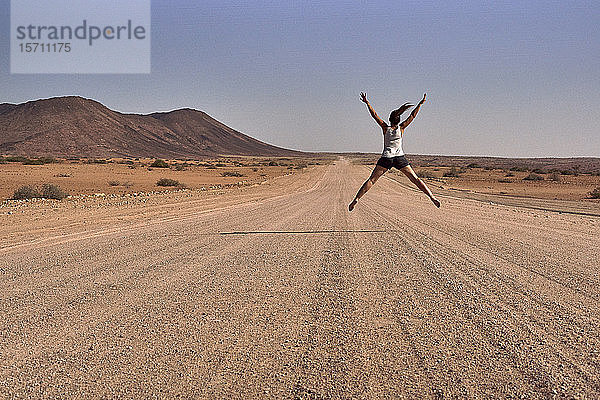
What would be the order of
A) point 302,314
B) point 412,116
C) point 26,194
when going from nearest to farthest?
point 302,314 → point 412,116 → point 26,194

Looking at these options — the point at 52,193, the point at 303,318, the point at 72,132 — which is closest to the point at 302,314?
the point at 303,318

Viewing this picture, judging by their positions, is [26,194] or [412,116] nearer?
[412,116]

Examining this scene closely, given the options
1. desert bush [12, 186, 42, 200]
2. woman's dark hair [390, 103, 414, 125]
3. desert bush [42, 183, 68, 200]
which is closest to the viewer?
woman's dark hair [390, 103, 414, 125]

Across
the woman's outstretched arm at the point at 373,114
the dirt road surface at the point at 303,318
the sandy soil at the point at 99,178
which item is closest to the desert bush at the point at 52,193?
the sandy soil at the point at 99,178

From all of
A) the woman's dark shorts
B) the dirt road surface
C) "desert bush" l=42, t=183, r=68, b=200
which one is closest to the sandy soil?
"desert bush" l=42, t=183, r=68, b=200

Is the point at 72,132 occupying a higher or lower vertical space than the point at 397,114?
higher

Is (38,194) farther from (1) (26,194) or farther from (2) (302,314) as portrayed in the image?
(2) (302,314)

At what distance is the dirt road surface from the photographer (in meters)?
3.04

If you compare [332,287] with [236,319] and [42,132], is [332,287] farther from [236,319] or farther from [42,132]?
[42,132]

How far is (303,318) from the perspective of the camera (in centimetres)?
423

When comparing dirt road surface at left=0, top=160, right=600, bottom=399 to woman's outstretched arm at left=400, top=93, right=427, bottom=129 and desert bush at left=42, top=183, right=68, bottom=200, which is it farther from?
desert bush at left=42, top=183, right=68, bottom=200

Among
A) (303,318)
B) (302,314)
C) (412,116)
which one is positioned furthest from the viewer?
(412,116)

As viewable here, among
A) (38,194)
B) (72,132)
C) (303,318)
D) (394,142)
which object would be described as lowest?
(303,318)

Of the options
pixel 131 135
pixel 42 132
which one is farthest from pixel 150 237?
pixel 131 135
